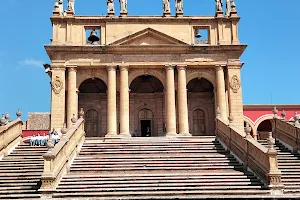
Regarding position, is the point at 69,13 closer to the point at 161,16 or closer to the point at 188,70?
the point at 161,16

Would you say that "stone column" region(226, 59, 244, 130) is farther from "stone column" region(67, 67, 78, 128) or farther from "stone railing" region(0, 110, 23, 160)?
"stone railing" region(0, 110, 23, 160)

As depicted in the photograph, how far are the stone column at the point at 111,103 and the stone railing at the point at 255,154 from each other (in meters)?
8.81

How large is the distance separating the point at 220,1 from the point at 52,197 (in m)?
22.1

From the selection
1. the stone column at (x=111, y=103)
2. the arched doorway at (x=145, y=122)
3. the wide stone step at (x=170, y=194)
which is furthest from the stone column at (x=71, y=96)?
the wide stone step at (x=170, y=194)

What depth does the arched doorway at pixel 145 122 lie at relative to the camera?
110 ft

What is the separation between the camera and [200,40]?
110ft

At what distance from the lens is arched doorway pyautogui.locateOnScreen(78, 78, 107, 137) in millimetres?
32812

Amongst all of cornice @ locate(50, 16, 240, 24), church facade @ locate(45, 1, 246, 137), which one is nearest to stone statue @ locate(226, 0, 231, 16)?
church facade @ locate(45, 1, 246, 137)

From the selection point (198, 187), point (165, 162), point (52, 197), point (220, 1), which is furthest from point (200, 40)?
point (52, 197)

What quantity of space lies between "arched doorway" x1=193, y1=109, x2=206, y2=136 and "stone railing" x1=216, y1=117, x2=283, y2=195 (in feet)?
30.0

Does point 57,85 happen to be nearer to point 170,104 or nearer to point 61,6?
point 61,6

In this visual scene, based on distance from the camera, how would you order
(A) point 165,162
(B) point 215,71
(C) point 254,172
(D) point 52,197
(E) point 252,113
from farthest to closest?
(E) point 252,113 < (B) point 215,71 < (A) point 165,162 < (C) point 254,172 < (D) point 52,197

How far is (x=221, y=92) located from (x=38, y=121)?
111ft

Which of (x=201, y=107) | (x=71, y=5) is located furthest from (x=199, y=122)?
(x=71, y=5)
